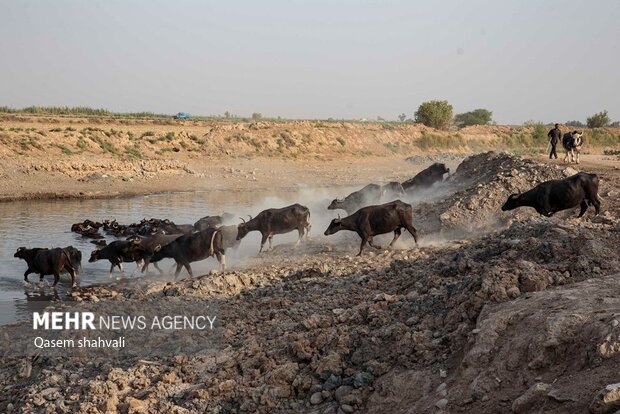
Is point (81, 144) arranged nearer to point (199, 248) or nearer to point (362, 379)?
point (199, 248)

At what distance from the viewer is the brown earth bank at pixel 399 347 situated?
5566 millimetres

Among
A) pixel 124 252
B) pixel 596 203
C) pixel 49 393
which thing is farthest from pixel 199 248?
pixel 596 203

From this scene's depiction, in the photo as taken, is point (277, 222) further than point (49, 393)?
Yes

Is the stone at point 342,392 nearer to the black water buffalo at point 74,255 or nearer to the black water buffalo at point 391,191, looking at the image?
the black water buffalo at point 74,255

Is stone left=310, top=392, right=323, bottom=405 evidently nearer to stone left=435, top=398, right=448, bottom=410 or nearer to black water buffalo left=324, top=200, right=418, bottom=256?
stone left=435, top=398, right=448, bottom=410

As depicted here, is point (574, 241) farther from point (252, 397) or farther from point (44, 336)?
point (44, 336)

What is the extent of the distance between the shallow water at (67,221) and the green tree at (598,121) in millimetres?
48618

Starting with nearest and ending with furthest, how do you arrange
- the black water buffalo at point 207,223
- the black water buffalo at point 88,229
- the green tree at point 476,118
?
1. the black water buffalo at point 207,223
2. the black water buffalo at point 88,229
3. the green tree at point 476,118

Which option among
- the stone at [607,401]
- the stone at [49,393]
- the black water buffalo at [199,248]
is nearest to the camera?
the stone at [607,401]

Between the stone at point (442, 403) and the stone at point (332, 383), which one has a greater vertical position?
the stone at point (442, 403)

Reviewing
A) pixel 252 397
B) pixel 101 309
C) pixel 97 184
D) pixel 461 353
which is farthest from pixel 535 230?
pixel 97 184

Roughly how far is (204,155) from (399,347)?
38.2m

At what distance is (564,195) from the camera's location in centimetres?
1459

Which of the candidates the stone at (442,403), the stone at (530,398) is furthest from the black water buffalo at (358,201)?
the stone at (530,398)
